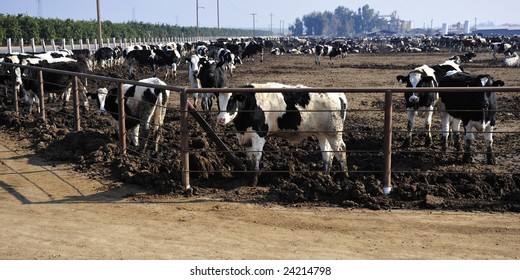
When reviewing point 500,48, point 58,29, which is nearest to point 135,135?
point 500,48

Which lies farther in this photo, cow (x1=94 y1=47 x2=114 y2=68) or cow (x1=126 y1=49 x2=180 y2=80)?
cow (x1=94 y1=47 x2=114 y2=68)

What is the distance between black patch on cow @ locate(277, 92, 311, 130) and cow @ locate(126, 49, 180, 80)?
20250 millimetres

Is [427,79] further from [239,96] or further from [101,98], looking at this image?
[101,98]

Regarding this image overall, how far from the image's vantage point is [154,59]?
28.3 meters

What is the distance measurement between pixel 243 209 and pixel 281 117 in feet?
5.78

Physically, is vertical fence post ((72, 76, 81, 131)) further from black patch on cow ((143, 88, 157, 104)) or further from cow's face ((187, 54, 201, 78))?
cow's face ((187, 54, 201, 78))

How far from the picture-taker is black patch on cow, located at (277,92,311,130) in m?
8.07

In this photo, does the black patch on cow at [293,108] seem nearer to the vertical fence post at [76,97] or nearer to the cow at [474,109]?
the cow at [474,109]

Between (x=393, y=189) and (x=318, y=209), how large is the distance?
117cm

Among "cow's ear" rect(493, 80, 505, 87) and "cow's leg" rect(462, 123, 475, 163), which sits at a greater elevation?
"cow's ear" rect(493, 80, 505, 87)

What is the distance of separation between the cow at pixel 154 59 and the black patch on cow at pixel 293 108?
20.2 metres

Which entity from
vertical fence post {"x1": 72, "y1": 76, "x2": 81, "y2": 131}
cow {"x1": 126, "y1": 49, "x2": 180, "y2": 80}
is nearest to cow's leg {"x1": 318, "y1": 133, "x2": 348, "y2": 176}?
vertical fence post {"x1": 72, "y1": 76, "x2": 81, "y2": 131}

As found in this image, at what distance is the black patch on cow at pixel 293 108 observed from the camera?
26.5 ft
